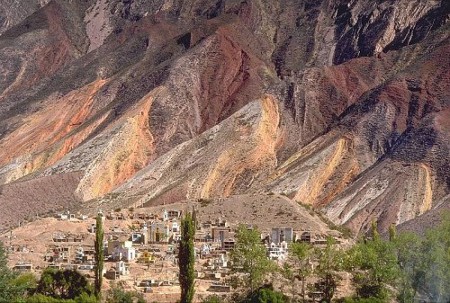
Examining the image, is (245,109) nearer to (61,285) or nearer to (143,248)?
(143,248)

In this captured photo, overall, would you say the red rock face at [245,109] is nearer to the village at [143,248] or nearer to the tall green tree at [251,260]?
the village at [143,248]

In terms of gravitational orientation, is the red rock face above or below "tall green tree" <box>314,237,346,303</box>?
above

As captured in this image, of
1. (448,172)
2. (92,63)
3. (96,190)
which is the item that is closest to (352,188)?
(448,172)

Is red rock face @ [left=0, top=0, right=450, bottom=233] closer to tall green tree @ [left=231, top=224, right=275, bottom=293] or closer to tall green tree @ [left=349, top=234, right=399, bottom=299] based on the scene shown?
tall green tree @ [left=231, top=224, right=275, bottom=293]

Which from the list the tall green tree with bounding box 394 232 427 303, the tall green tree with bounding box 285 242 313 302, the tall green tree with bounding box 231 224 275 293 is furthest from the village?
the tall green tree with bounding box 394 232 427 303

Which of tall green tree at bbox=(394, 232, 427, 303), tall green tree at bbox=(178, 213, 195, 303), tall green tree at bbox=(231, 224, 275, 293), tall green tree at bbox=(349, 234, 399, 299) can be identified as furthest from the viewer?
tall green tree at bbox=(349, 234, 399, 299)

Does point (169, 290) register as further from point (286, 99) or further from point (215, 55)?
point (215, 55)

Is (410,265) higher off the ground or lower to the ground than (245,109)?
lower

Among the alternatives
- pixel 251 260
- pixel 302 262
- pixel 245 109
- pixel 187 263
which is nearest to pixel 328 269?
pixel 302 262
